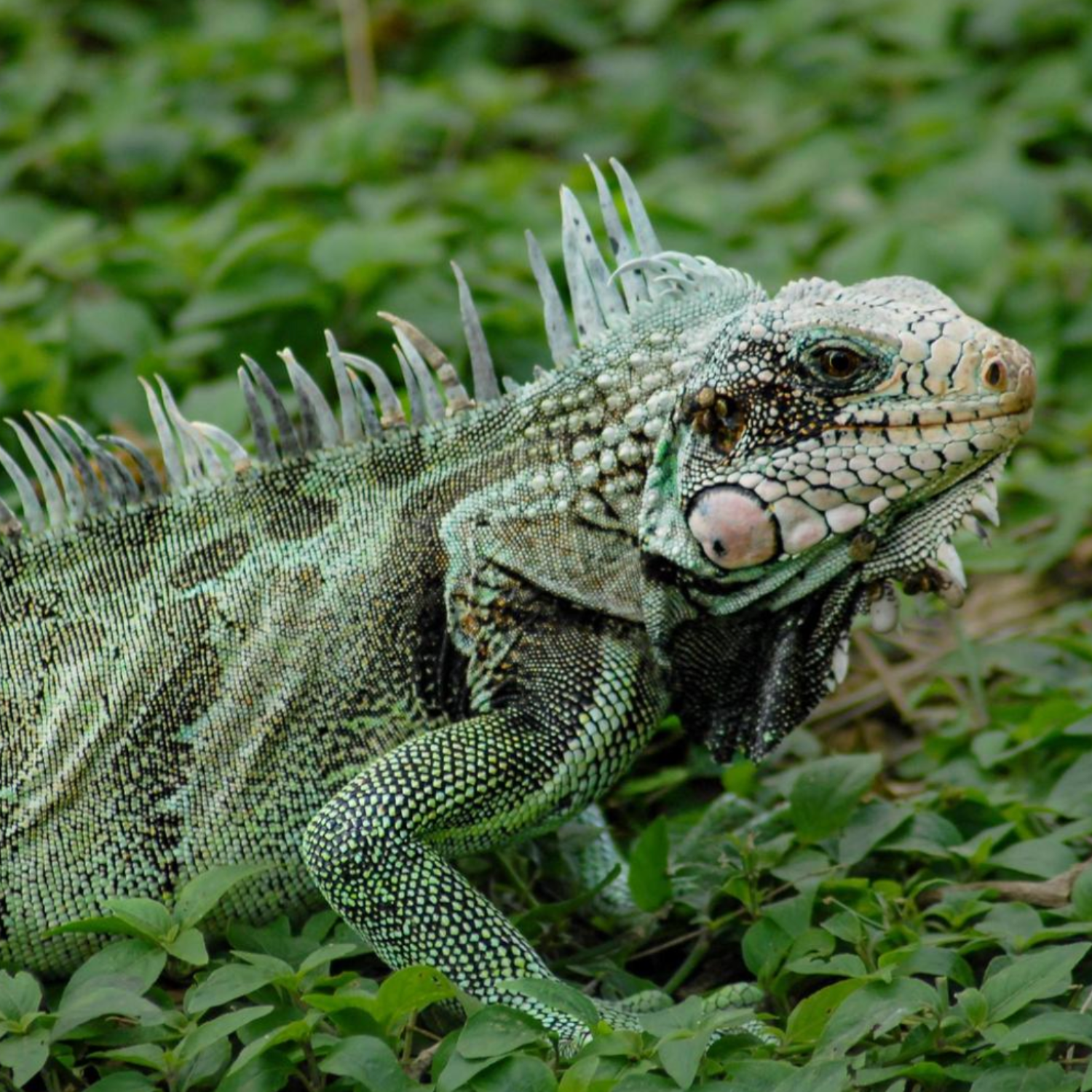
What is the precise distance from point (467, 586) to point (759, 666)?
33.4 inches

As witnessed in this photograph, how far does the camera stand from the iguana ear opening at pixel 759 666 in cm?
463

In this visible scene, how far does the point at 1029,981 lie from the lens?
3.97 meters

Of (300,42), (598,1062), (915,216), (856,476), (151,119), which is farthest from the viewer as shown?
(300,42)

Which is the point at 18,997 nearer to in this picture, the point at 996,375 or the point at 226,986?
the point at 226,986

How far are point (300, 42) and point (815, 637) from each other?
7.76 meters

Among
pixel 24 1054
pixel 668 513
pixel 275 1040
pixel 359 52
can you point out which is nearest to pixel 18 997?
pixel 24 1054

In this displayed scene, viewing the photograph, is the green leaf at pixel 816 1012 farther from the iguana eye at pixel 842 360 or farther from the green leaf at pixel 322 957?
the iguana eye at pixel 842 360

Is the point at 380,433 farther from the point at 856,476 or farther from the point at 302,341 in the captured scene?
the point at 302,341

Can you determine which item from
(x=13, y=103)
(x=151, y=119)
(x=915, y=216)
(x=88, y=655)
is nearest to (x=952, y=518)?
(x=88, y=655)

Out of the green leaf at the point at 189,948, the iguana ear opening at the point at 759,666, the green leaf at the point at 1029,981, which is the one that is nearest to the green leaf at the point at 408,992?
the green leaf at the point at 189,948

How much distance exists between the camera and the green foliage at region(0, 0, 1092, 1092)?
405cm

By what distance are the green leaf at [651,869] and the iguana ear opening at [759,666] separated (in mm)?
299

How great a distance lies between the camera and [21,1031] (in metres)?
4.05

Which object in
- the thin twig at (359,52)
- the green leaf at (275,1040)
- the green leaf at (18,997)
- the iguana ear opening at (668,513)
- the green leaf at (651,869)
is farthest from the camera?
the thin twig at (359,52)
